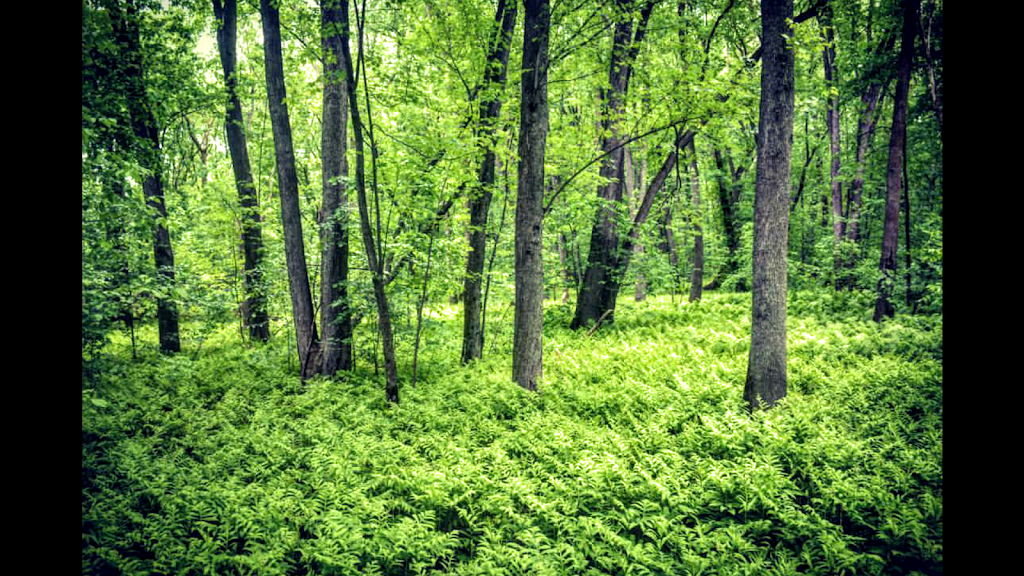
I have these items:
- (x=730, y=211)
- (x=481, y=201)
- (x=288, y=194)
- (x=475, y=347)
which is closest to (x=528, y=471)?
(x=475, y=347)

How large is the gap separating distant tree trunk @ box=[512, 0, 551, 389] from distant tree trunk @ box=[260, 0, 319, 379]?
4.44 meters

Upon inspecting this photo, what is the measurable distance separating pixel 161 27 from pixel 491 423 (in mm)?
9891

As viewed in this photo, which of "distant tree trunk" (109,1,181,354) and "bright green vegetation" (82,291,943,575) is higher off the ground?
"distant tree trunk" (109,1,181,354)

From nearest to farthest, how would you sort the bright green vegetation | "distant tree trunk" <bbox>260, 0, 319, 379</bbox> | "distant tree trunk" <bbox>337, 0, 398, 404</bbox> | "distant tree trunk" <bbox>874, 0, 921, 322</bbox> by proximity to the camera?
the bright green vegetation
"distant tree trunk" <bbox>337, 0, 398, 404</bbox>
"distant tree trunk" <bbox>260, 0, 319, 379</bbox>
"distant tree trunk" <bbox>874, 0, 921, 322</bbox>

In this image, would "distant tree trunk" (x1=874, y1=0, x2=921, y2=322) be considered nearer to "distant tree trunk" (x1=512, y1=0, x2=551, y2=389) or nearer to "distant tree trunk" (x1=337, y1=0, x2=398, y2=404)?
"distant tree trunk" (x1=512, y1=0, x2=551, y2=389)

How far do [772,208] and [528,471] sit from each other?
516cm

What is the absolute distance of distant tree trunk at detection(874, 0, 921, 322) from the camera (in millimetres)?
11359

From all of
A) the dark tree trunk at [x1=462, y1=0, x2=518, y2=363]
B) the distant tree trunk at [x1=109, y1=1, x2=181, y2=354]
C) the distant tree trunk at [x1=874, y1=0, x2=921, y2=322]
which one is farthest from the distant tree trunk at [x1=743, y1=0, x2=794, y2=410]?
the distant tree trunk at [x1=109, y1=1, x2=181, y2=354]

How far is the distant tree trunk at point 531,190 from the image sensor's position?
25.9 feet

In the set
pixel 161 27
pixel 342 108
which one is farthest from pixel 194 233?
pixel 342 108

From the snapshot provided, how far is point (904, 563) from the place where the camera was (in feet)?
13.4

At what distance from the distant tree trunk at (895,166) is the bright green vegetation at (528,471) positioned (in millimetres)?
2533

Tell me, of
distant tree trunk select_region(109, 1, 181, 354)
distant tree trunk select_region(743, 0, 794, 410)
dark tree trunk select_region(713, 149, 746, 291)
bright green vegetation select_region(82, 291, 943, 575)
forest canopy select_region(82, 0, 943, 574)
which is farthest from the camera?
dark tree trunk select_region(713, 149, 746, 291)
